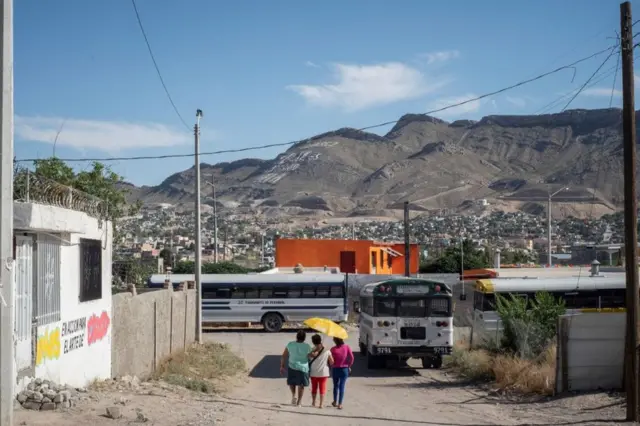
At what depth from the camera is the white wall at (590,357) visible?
17.3 m

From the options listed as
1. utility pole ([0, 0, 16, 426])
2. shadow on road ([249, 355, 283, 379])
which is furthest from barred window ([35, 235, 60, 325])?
shadow on road ([249, 355, 283, 379])

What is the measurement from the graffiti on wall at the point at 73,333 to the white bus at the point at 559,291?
62.2 ft

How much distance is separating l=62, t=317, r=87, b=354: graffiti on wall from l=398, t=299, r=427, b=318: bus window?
11.2 meters

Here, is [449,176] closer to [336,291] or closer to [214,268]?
[214,268]

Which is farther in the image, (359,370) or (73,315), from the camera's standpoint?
(359,370)

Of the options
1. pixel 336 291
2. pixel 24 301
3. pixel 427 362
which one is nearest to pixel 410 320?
pixel 427 362

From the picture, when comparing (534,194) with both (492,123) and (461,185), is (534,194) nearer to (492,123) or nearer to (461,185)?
(461,185)

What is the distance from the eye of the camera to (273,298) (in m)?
40.8

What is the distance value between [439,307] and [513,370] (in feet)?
15.8

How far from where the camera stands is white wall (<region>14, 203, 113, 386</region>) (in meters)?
12.6

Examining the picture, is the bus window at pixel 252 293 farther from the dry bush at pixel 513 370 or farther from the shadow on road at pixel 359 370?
the dry bush at pixel 513 370

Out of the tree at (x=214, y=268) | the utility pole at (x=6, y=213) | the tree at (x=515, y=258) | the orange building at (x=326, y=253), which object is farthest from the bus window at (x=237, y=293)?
the tree at (x=515, y=258)

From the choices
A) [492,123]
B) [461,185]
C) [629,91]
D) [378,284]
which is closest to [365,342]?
[378,284]

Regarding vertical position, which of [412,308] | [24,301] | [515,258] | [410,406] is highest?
[24,301]
